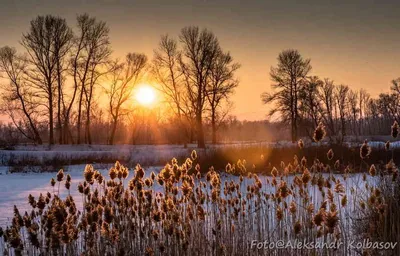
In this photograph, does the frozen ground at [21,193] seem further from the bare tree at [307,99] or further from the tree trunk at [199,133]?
the bare tree at [307,99]

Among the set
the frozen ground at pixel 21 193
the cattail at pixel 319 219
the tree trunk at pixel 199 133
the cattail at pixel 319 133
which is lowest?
the frozen ground at pixel 21 193

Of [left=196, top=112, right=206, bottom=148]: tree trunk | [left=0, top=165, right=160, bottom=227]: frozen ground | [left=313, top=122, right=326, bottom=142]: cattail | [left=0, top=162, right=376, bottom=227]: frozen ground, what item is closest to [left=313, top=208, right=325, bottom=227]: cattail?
[left=313, top=122, right=326, bottom=142]: cattail

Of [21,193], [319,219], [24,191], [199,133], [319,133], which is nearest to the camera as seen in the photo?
[319,219]

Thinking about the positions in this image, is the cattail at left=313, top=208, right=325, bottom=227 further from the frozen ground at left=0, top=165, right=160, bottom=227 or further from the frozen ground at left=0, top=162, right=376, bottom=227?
the frozen ground at left=0, top=165, right=160, bottom=227

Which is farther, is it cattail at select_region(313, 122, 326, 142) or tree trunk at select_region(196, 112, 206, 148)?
tree trunk at select_region(196, 112, 206, 148)

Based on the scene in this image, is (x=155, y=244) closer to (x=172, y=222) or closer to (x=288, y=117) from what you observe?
(x=172, y=222)

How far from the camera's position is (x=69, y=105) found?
35.5 m

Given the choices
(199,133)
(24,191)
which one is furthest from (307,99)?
(24,191)

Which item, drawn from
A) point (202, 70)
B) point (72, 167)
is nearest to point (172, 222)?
point (72, 167)

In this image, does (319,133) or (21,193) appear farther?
(21,193)

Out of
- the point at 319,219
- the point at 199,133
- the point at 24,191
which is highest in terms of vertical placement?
the point at 199,133

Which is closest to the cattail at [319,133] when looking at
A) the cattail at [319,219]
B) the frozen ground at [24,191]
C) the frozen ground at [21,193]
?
the cattail at [319,219]

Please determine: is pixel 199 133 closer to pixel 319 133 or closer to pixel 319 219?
pixel 319 133

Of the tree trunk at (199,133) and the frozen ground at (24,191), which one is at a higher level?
the tree trunk at (199,133)
